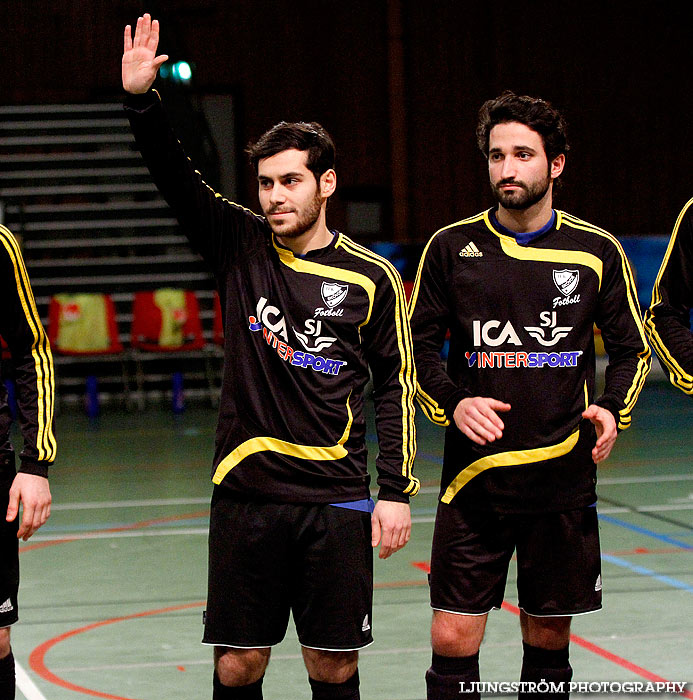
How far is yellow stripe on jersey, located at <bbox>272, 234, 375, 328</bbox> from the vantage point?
3.27 meters

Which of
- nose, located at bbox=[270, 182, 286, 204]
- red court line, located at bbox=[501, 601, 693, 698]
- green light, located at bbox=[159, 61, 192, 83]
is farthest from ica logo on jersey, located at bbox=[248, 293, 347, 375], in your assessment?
green light, located at bbox=[159, 61, 192, 83]

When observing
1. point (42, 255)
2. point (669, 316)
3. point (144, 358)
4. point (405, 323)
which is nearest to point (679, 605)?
point (669, 316)

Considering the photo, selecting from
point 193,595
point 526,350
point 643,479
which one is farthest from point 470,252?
point 643,479

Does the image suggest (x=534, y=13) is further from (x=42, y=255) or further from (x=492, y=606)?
(x=492, y=606)

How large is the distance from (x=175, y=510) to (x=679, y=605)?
11.5ft

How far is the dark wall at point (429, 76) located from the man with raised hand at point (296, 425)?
13191mm

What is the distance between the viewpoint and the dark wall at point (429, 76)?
1627cm

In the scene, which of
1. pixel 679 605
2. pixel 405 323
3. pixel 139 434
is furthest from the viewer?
pixel 139 434

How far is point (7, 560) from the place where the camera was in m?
3.21

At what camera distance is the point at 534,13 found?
55.1 feet

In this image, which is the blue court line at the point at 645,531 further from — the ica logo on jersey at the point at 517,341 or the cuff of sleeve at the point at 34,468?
the cuff of sleeve at the point at 34,468

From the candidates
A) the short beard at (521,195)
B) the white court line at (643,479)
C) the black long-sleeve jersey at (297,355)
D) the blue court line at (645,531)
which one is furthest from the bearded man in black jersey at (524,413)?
the white court line at (643,479)

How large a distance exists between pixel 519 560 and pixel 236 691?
0.91 meters

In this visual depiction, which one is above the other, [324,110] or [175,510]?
[324,110]
